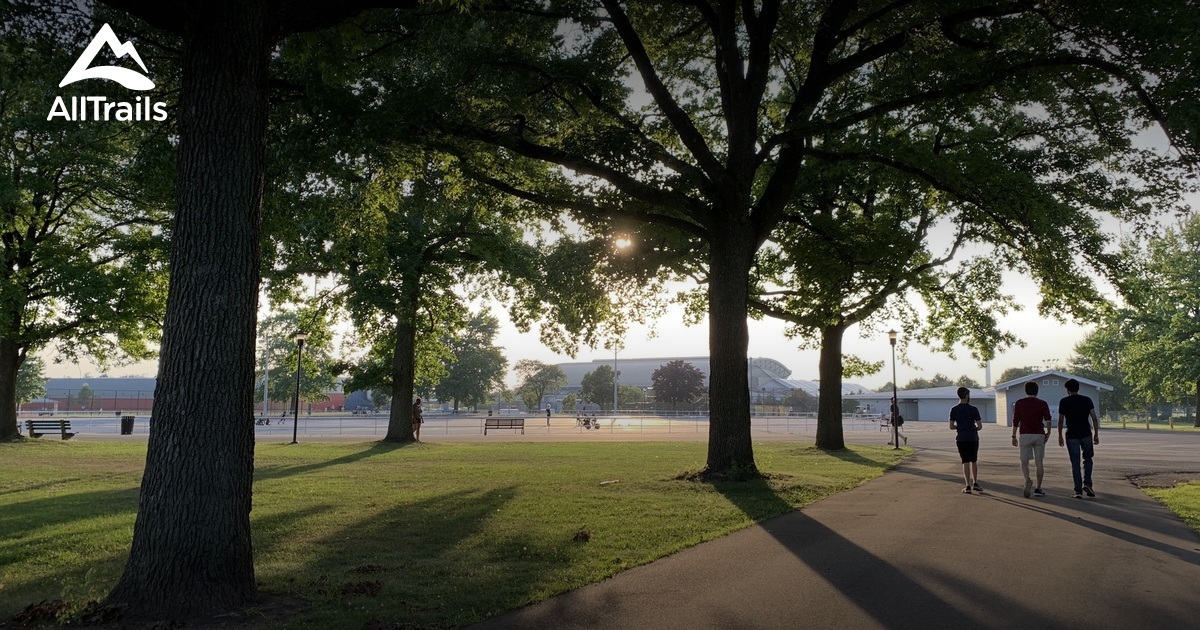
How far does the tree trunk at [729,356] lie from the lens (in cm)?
1370

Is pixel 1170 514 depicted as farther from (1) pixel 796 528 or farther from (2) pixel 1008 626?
(2) pixel 1008 626

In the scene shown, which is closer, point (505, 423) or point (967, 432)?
point (967, 432)

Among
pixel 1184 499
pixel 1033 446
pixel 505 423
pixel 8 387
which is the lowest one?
pixel 505 423

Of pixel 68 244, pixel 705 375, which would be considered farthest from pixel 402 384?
pixel 705 375

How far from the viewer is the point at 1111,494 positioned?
12164mm

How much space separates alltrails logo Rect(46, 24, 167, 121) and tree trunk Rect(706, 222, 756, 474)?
995 cm

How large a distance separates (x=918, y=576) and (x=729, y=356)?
7626mm

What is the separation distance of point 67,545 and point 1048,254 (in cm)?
1640

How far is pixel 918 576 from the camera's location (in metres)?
6.21

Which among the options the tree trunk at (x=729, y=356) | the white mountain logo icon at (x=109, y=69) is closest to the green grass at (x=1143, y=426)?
the tree trunk at (x=729, y=356)

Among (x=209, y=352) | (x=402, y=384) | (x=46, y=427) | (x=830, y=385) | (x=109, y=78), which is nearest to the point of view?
(x=209, y=352)

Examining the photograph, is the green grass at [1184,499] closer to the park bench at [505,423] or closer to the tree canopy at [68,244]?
the tree canopy at [68,244]

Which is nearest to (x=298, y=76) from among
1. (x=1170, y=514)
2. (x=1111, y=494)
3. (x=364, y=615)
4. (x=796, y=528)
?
(x=364, y=615)

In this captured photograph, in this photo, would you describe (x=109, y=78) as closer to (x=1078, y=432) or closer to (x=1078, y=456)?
(x=1078, y=432)
